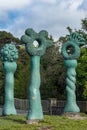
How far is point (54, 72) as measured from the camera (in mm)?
45094

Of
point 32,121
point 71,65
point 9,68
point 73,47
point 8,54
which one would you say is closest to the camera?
→ point 32,121

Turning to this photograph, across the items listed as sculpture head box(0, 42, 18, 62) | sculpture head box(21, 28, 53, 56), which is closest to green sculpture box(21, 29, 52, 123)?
sculpture head box(21, 28, 53, 56)

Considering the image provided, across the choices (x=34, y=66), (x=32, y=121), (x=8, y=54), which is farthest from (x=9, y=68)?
(x=32, y=121)

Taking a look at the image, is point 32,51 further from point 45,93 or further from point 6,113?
point 45,93

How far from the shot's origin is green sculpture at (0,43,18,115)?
23.0m

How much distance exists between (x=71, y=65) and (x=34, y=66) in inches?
217

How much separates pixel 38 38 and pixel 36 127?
4423mm

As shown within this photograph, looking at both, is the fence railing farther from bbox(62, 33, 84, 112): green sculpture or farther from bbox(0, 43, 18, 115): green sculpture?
bbox(0, 43, 18, 115): green sculpture

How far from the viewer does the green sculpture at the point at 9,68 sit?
23031 millimetres

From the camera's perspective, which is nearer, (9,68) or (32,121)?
(32,121)

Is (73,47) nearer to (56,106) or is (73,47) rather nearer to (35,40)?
(35,40)

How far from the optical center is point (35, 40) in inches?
740

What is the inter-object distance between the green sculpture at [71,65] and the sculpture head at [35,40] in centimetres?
467

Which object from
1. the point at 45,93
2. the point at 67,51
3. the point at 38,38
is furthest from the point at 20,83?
the point at 38,38
